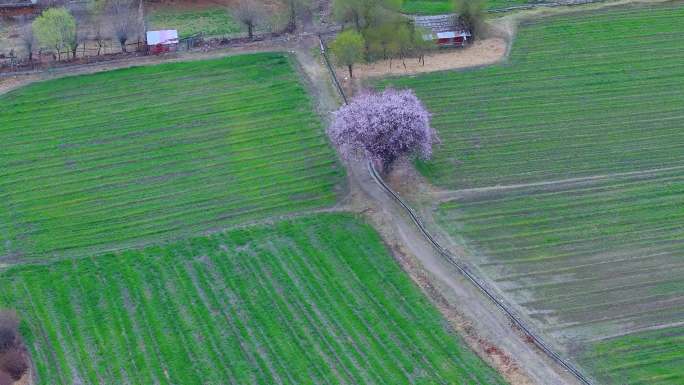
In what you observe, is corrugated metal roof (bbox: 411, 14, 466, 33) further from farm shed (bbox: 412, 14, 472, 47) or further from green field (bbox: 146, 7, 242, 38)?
green field (bbox: 146, 7, 242, 38)

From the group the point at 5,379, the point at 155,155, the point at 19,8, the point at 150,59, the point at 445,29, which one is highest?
the point at 19,8

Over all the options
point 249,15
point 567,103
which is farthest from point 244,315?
point 249,15

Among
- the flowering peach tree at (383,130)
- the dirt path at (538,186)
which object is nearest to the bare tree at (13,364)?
the flowering peach tree at (383,130)

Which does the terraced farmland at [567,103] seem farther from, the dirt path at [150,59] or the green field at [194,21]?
the green field at [194,21]

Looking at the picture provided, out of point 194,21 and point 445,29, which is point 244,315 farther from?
point 194,21

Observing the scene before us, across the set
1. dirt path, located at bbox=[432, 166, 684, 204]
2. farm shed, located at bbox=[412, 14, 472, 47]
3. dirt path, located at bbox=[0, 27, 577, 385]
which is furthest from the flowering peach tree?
farm shed, located at bbox=[412, 14, 472, 47]

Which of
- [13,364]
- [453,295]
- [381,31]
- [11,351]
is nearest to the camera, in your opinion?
[13,364]

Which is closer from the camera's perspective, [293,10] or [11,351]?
[11,351]

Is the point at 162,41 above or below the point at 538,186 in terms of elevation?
above
